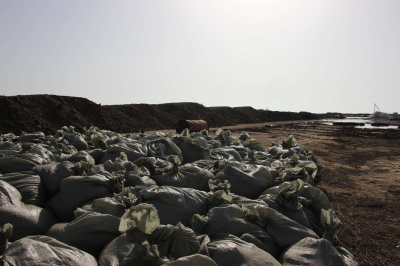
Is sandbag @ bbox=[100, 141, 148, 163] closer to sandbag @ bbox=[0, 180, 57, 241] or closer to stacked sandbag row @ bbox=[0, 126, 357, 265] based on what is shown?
stacked sandbag row @ bbox=[0, 126, 357, 265]

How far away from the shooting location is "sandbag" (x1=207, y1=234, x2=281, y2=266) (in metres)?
1.26

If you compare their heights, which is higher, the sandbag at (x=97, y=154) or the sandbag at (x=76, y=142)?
the sandbag at (x=76, y=142)

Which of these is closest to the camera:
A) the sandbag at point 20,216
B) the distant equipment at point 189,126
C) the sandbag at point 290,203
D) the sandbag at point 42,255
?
the sandbag at point 42,255

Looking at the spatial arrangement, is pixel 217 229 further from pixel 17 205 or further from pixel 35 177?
pixel 35 177

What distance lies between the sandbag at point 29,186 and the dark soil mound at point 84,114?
34.1 ft

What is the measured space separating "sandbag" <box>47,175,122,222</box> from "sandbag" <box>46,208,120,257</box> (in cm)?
32

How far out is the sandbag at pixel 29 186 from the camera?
1.88 meters

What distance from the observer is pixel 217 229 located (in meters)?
1.61

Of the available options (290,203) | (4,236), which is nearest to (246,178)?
(290,203)

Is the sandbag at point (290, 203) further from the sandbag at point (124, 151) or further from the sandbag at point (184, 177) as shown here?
the sandbag at point (124, 151)

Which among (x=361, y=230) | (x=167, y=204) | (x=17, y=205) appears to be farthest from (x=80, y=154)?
(x=361, y=230)

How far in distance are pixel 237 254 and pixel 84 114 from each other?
1472 cm

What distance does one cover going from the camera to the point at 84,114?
46.5 ft

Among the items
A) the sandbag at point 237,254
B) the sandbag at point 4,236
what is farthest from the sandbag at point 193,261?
the sandbag at point 4,236
